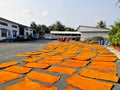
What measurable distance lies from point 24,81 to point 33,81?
0.22m

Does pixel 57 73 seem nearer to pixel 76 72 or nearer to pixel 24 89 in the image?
pixel 76 72

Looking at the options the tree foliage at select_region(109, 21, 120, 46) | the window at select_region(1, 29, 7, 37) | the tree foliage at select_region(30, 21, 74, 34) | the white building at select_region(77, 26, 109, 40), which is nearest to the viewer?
the tree foliage at select_region(109, 21, 120, 46)

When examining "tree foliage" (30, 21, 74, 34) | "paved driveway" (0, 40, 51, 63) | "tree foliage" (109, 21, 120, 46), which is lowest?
"paved driveway" (0, 40, 51, 63)

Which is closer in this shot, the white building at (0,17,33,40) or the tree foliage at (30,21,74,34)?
the white building at (0,17,33,40)

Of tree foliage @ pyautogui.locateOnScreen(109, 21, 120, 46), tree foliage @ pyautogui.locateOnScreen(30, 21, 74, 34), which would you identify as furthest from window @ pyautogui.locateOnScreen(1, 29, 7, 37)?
tree foliage @ pyautogui.locateOnScreen(30, 21, 74, 34)

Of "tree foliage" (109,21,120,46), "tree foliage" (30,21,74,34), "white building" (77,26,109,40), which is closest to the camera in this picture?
"tree foliage" (109,21,120,46)

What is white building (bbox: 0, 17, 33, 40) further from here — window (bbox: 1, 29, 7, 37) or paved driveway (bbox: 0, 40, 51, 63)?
paved driveway (bbox: 0, 40, 51, 63)

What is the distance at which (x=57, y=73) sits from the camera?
462 centimetres

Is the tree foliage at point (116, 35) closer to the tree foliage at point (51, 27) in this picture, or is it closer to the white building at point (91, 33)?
the white building at point (91, 33)

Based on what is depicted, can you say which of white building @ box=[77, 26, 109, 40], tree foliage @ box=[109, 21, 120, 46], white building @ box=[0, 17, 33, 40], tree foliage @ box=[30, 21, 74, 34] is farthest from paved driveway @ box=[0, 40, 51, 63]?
tree foliage @ box=[30, 21, 74, 34]

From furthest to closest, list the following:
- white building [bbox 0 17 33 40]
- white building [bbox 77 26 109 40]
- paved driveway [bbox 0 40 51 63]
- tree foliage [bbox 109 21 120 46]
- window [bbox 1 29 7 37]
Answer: white building [bbox 77 26 109 40], window [bbox 1 29 7 37], white building [bbox 0 17 33 40], tree foliage [bbox 109 21 120 46], paved driveway [bbox 0 40 51 63]

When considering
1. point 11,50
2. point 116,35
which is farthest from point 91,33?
point 11,50

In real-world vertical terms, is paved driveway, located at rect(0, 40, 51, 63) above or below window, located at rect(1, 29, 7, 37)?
below

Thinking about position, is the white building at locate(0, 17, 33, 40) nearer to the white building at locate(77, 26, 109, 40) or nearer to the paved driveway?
the paved driveway
